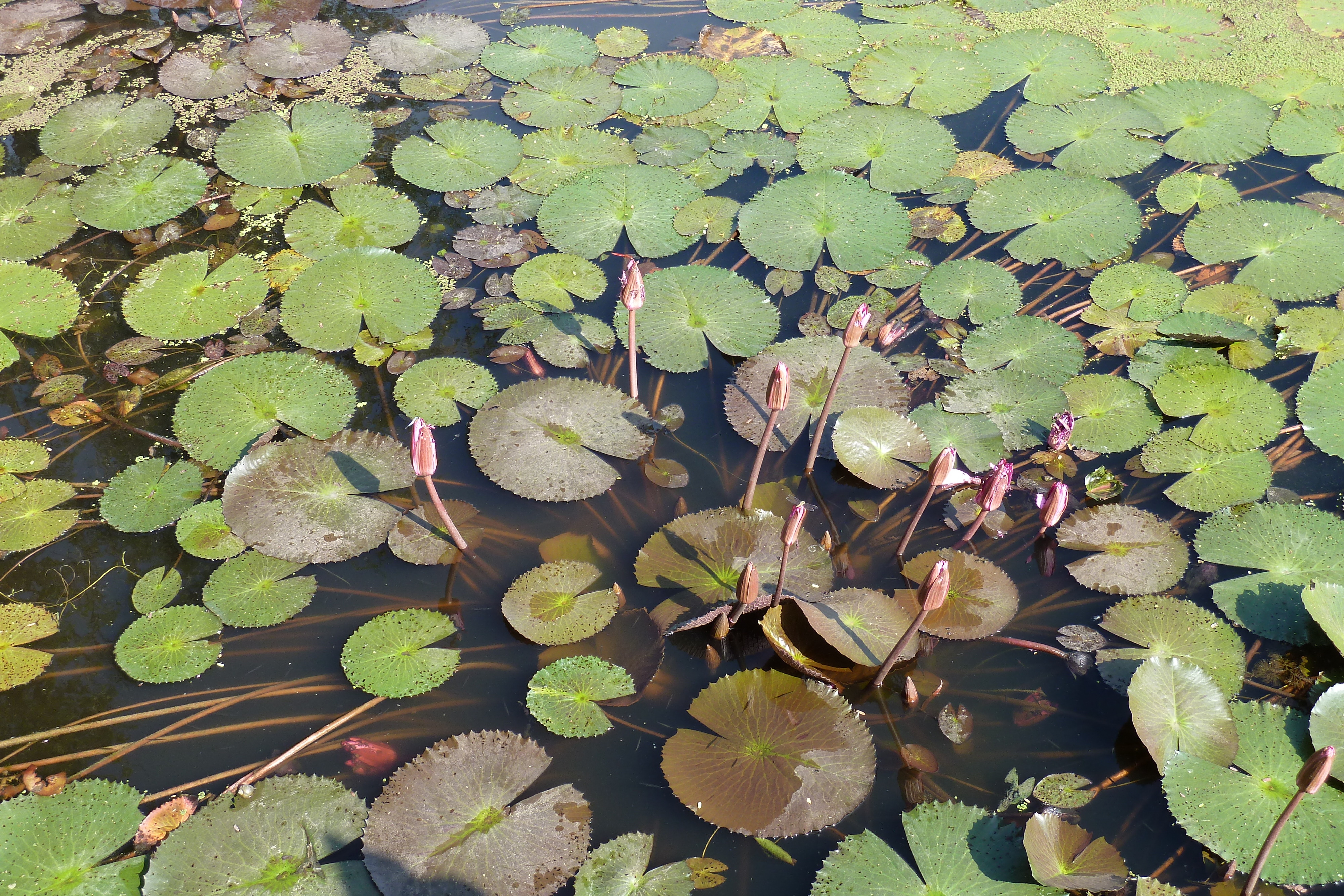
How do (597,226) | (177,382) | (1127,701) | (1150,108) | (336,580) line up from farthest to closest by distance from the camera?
(1150,108) < (597,226) < (177,382) < (336,580) < (1127,701)

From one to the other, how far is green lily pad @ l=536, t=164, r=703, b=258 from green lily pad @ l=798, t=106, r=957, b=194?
903 mm

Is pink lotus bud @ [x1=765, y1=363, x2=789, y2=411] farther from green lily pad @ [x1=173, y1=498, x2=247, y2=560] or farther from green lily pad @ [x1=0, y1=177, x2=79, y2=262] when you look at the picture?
green lily pad @ [x1=0, y1=177, x2=79, y2=262]

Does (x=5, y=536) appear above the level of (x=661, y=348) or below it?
below

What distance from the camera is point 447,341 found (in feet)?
14.8

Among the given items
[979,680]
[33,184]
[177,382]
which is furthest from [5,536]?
[979,680]

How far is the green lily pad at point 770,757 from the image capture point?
2.88 metres

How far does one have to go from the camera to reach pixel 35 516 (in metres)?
3.76

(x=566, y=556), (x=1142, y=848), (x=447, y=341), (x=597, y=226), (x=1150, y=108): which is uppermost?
(x=1150, y=108)

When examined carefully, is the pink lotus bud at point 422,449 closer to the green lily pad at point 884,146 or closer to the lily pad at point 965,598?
the lily pad at point 965,598

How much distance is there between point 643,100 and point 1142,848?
5001 mm

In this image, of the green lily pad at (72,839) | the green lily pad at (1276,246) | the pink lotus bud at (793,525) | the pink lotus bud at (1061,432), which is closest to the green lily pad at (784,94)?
the green lily pad at (1276,246)

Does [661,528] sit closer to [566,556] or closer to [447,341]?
[566,556]

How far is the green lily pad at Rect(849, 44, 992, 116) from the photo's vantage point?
5.86 m

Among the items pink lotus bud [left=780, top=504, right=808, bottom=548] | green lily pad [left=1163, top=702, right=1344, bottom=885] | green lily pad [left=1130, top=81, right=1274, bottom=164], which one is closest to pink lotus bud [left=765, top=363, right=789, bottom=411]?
pink lotus bud [left=780, top=504, right=808, bottom=548]
